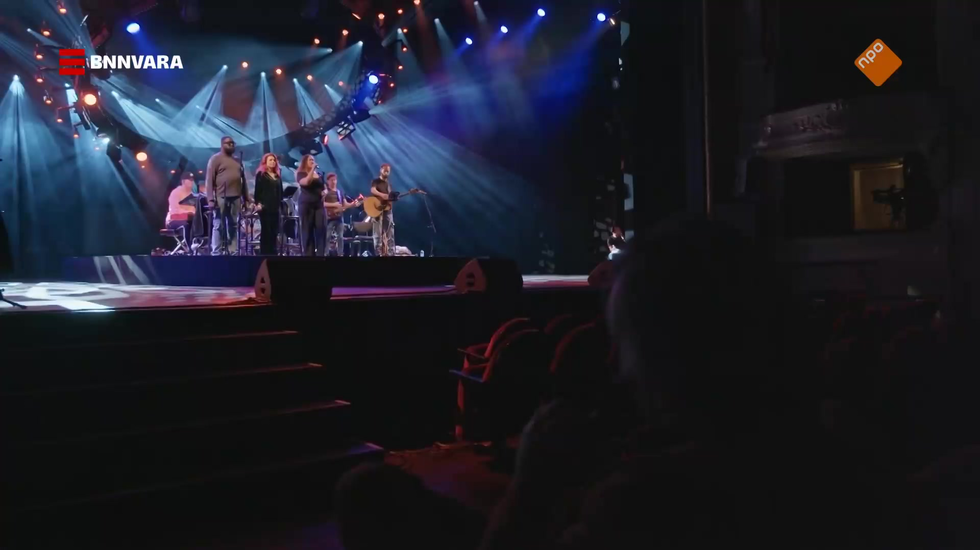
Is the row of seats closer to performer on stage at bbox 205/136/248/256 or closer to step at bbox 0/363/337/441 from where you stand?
step at bbox 0/363/337/441

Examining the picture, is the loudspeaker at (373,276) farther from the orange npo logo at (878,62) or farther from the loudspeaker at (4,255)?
the orange npo logo at (878,62)

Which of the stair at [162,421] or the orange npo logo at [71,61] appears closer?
the stair at [162,421]

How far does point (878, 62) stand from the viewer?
11.1 metres

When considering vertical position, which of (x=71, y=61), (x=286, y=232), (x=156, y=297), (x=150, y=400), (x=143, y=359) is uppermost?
(x=71, y=61)

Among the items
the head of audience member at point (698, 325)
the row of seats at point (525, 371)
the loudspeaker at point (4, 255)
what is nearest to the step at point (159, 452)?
the row of seats at point (525, 371)

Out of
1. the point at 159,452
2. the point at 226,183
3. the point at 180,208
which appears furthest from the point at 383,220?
the point at 159,452

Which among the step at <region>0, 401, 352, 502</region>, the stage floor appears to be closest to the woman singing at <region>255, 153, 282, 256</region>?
the stage floor

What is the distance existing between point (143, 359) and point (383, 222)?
783 cm

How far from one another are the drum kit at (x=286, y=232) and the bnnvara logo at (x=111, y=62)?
12.5 feet

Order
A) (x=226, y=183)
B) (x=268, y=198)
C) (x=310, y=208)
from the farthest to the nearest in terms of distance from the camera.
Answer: (x=226, y=183), (x=310, y=208), (x=268, y=198)

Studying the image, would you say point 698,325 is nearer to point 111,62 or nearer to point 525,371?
point 525,371

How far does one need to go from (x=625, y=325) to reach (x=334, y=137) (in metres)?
14.1

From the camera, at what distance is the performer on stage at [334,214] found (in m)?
11.3

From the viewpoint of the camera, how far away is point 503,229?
1284 cm
